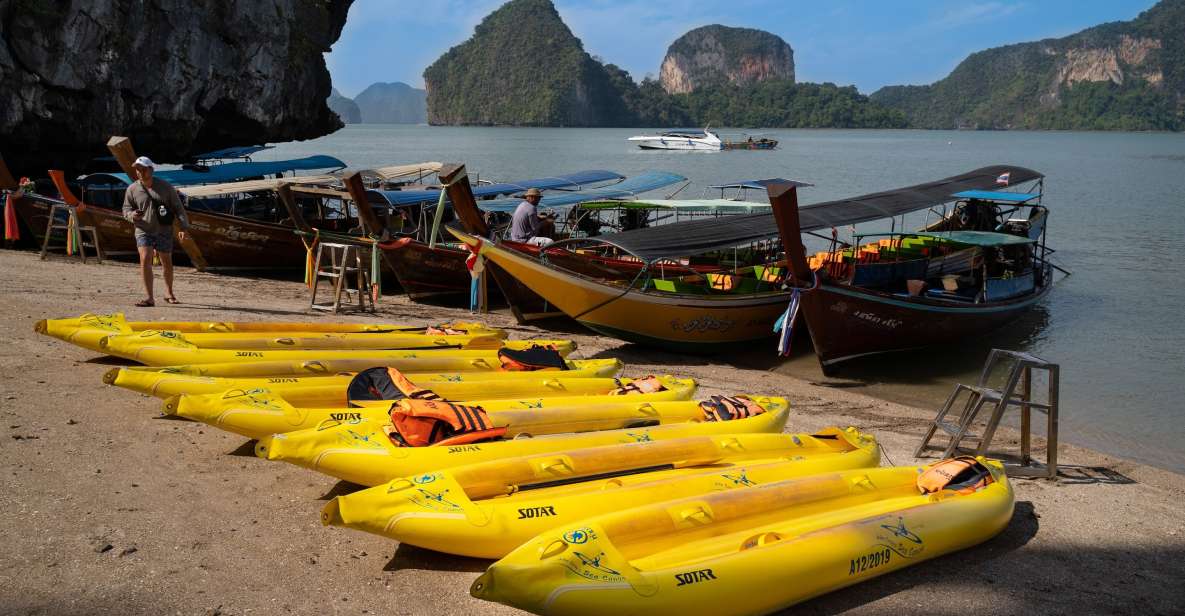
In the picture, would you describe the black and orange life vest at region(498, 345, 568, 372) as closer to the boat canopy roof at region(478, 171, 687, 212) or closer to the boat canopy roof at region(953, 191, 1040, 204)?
the boat canopy roof at region(478, 171, 687, 212)

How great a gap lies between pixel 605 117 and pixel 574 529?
170797 mm

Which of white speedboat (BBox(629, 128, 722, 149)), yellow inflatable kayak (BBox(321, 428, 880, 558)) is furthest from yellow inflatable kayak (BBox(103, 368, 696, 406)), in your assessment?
white speedboat (BBox(629, 128, 722, 149))

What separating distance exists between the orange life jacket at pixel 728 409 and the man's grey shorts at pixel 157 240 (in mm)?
6665

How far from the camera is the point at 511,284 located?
13.2 meters

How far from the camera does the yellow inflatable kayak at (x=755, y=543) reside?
13.7 ft

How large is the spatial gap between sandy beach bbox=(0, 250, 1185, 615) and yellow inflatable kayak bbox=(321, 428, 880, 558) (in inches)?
11.0

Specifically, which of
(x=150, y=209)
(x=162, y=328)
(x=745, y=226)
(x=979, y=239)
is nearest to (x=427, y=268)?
(x=150, y=209)

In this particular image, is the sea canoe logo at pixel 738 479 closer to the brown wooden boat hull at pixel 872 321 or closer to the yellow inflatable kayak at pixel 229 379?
the yellow inflatable kayak at pixel 229 379

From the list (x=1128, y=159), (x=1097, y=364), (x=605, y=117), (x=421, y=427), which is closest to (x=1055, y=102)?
(x=605, y=117)

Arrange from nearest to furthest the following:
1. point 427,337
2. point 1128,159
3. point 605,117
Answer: point 427,337, point 1128,159, point 605,117

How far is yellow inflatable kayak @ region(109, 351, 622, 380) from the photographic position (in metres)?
7.36

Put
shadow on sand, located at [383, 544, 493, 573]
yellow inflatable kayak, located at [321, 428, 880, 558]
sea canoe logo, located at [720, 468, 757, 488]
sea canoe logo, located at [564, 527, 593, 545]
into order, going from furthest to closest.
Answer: sea canoe logo, located at [720, 468, 757, 488] → shadow on sand, located at [383, 544, 493, 573] → yellow inflatable kayak, located at [321, 428, 880, 558] → sea canoe logo, located at [564, 527, 593, 545]

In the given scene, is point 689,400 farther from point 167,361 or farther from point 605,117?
point 605,117

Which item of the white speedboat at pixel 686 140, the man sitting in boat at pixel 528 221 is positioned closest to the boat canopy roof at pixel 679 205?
the man sitting in boat at pixel 528 221
